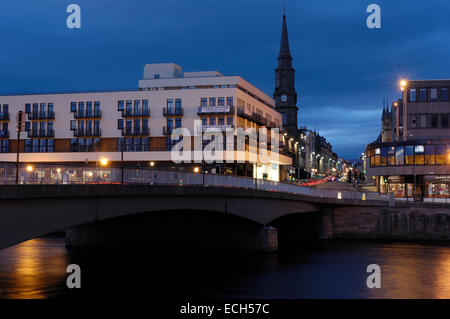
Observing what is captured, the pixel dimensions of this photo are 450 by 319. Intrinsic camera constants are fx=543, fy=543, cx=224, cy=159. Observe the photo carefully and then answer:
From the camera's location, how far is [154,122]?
304ft

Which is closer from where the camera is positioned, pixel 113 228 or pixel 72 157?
pixel 113 228

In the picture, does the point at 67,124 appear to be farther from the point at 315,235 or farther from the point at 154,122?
the point at 315,235

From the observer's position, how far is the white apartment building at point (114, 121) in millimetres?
91938

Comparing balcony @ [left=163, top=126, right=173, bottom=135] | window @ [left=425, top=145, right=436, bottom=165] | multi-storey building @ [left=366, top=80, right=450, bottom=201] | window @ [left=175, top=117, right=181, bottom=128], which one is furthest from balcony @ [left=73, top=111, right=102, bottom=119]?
window @ [left=425, top=145, right=436, bottom=165]

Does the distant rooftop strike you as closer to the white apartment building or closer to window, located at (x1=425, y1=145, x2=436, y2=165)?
the white apartment building

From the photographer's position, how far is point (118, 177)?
30.8m

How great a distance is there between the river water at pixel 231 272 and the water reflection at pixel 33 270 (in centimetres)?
5

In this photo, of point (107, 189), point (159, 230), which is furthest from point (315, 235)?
point (107, 189)

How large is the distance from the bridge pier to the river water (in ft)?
5.50

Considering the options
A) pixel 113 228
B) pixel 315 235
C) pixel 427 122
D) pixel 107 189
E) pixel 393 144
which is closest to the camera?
pixel 107 189

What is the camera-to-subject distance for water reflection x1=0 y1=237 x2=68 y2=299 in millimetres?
30328

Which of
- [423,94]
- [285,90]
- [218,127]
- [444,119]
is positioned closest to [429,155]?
[444,119]

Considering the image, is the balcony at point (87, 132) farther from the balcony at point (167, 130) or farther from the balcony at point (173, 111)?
the balcony at point (173, 111)

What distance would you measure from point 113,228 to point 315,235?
22.3 m
